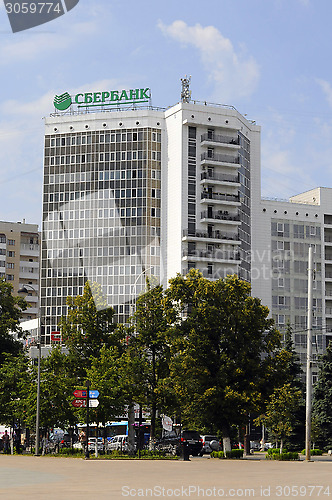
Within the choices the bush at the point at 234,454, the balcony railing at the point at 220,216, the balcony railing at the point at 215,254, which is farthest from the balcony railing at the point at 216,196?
the bush at the point at 234,454

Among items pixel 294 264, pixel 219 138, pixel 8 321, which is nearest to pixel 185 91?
pixel 219 138

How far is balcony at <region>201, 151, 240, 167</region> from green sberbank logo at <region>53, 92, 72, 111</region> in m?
22.9

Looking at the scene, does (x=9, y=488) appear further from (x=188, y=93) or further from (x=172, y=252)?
(x=188, y=93)

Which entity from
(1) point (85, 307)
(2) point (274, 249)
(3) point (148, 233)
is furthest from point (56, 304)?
(1) point (85, 307)

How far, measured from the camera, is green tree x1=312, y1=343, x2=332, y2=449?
66062mm

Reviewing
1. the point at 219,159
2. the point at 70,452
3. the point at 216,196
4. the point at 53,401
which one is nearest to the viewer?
A: the point at 53,401

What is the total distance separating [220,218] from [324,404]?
5130 cm

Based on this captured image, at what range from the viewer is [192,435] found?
66.6 metres

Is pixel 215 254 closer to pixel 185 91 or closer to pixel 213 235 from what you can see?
pixel 213 235

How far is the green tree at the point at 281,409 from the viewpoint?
53812 millimetres

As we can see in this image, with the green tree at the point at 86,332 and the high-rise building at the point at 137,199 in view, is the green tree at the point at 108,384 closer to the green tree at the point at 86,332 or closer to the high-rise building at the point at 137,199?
the green tree at the point at 86,332

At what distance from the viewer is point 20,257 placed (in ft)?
540

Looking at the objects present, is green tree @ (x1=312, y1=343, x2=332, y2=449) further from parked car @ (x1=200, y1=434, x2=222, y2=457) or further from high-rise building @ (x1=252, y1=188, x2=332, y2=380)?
high-rise building @ (x1=252, y1=188, x2=332, y2=380)

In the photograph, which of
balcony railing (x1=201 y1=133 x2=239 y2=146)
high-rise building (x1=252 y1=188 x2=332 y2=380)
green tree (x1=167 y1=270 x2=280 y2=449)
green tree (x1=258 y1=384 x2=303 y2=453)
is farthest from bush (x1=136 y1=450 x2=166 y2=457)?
balcony railing (x1=201 y1=133 x2=239 y2=146)
